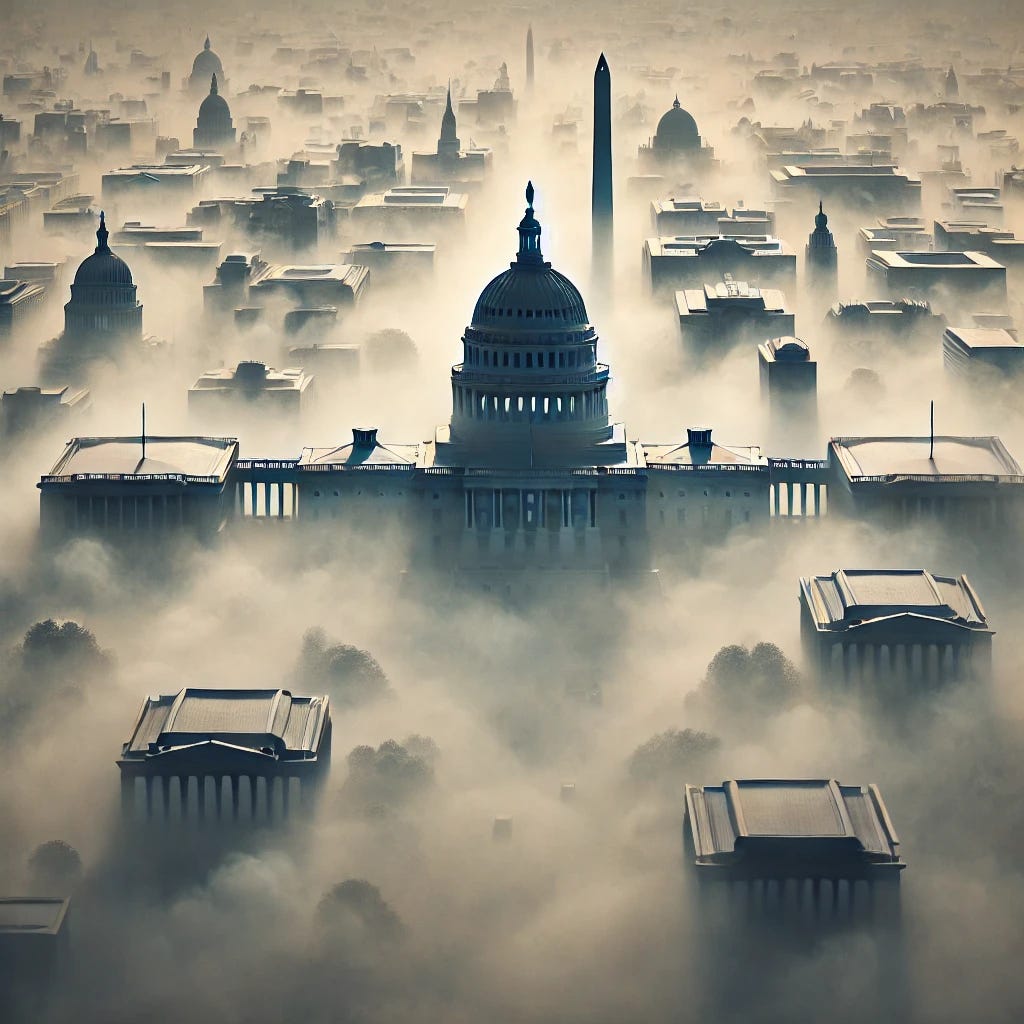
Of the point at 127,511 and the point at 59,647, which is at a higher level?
the point at 127,511

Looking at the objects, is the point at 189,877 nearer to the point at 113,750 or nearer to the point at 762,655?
the point at 113,750

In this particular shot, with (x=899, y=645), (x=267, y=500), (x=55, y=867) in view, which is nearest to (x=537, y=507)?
(x=267, y=500)

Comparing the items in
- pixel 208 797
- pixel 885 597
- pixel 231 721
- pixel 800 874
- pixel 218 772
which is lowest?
pixel 800 874

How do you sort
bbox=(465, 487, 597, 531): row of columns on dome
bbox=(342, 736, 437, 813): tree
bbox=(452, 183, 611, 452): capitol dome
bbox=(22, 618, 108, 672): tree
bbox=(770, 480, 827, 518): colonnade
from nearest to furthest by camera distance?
1. bbox=(342, 736, 437, 813): tree
2. bbox=(22, 618, 108, 672): tree
3. bbox=(465, 487, 597, 531): row of columns on dome
4. bbox=(452, 183, 611, 452): capitol dome
5. bbox=(770, 480, 827, 518): colonnade

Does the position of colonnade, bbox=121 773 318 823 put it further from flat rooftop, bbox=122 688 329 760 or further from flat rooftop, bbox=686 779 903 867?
flat rooftop, bbox=686 779 903 867

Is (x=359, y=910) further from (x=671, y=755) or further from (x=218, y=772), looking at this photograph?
(x=671, y=755)

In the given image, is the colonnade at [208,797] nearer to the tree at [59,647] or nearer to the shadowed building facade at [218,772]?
the shadowed building facade at [218,772]

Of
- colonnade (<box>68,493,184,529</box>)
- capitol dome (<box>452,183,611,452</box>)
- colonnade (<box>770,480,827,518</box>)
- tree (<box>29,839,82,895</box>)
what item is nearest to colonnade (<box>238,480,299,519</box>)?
colonnade (<box>68,493,184,529</box>)
